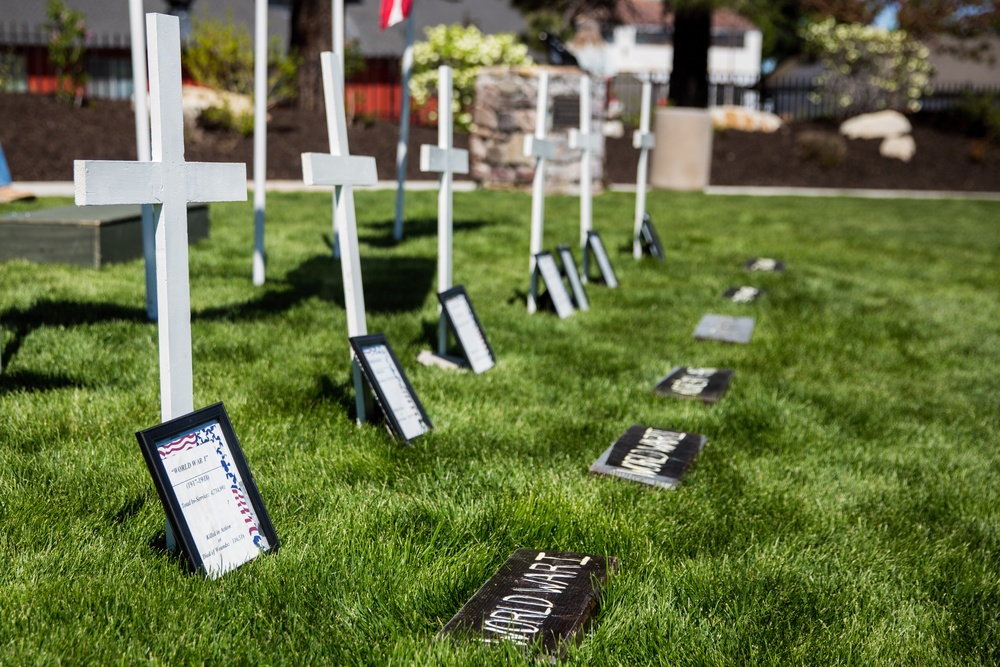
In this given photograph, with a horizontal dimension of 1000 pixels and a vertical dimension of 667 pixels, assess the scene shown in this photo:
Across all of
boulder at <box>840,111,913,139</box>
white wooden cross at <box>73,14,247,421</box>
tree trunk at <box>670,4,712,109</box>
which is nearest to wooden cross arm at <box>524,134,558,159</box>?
white wooden cross at <box>73,14,247,421</box>

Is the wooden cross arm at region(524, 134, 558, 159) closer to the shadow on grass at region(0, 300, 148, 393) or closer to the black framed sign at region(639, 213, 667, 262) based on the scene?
the black framed sign at region(639, 213, 667, 262)

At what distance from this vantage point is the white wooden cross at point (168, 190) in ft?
7.99

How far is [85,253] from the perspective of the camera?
6613mm

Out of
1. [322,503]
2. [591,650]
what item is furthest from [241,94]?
[591,650]

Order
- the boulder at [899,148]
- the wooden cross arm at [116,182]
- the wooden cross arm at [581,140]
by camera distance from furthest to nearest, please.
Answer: the boulder at [899,148], the wooden cross arm at [581,140], the wooden cross arm at [116,182]

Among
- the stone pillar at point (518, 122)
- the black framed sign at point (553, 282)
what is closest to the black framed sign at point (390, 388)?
the black framed sign at point (553, 282)

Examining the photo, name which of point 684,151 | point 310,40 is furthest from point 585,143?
point 684,151

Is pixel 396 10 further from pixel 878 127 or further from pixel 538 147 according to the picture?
pixel 878 127

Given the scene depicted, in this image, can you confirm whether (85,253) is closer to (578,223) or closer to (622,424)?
(622,424)

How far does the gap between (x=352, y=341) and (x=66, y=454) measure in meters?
1.10

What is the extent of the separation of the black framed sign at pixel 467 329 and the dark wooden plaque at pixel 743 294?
288 cm

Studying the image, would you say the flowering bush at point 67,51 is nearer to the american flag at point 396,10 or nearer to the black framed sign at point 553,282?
the american flag at point 396,10

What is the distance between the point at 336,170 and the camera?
3.60 m

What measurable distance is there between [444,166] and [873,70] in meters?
26.1
